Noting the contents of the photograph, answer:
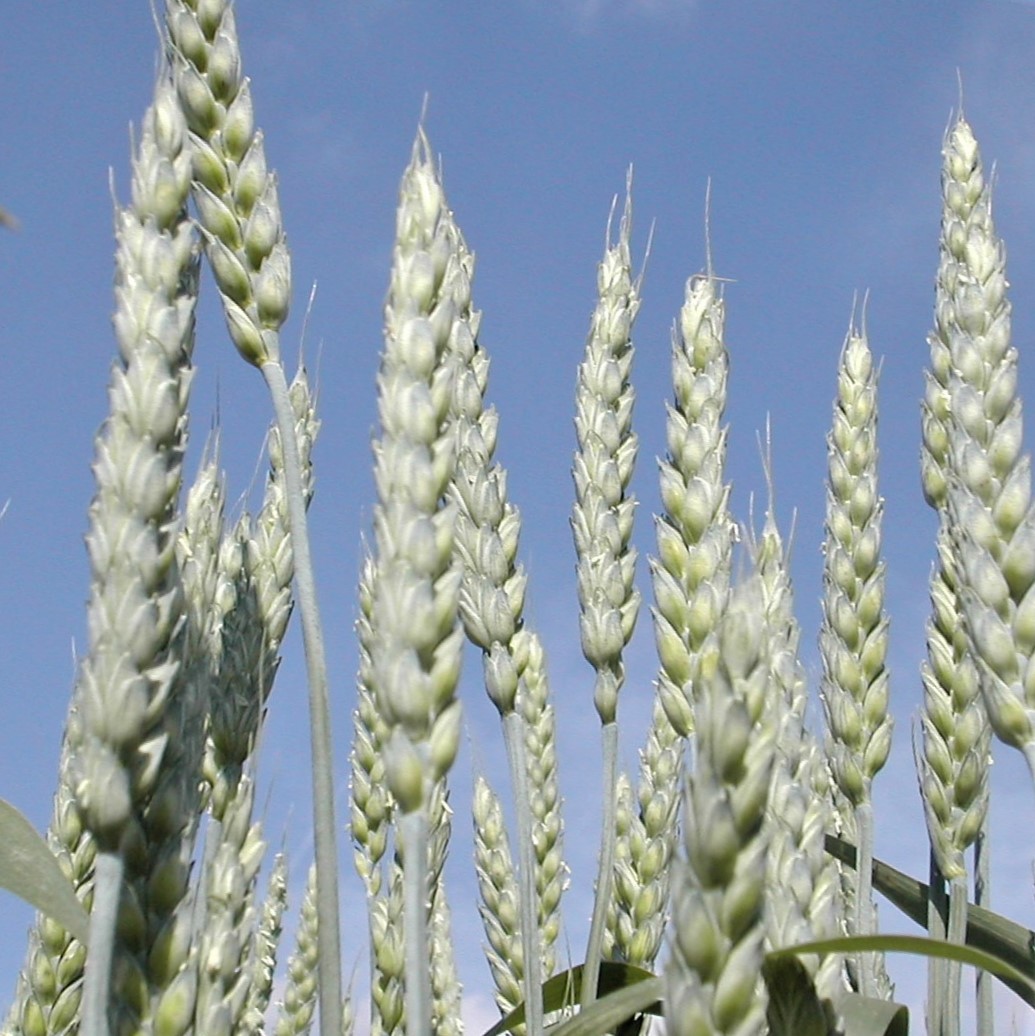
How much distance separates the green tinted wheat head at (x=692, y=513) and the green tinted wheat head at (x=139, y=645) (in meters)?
0.96

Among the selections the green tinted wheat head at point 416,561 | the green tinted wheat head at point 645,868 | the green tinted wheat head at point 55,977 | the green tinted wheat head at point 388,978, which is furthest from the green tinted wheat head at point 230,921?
the green tinted wheat head at point 645,868

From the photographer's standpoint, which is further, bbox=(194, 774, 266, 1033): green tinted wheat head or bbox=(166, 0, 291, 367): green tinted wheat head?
bbox=(166, 0, 291, 367): green tinted wheat head

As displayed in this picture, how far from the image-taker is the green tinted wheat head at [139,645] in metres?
1.51

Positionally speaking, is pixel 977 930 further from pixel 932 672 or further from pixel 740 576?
pixel 740 576

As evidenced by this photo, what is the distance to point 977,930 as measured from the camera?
2.40 meters

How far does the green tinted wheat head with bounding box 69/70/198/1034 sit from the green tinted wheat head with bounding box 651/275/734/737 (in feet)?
3.14

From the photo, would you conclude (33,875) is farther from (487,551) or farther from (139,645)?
(487,551)

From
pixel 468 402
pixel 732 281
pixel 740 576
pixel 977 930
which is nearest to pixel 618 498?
pixel 468 402

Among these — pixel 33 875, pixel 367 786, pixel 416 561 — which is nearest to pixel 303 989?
pixel 367 786

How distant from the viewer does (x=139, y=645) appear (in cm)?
152

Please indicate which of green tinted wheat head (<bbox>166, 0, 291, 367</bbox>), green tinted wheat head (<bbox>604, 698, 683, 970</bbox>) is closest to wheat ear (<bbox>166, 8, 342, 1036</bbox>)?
green tinted wheat head (<bbox>166, 0, 291, 367</bbox>)

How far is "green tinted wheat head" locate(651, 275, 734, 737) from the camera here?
234 centimetres

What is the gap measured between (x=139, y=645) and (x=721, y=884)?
69 centimetres

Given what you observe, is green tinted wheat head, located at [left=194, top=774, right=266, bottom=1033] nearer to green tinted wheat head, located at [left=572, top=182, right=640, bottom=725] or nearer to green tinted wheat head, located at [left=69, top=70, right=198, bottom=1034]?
green tinted wheat head, located at [left=69, top=70, right=198, bottom=1034]
